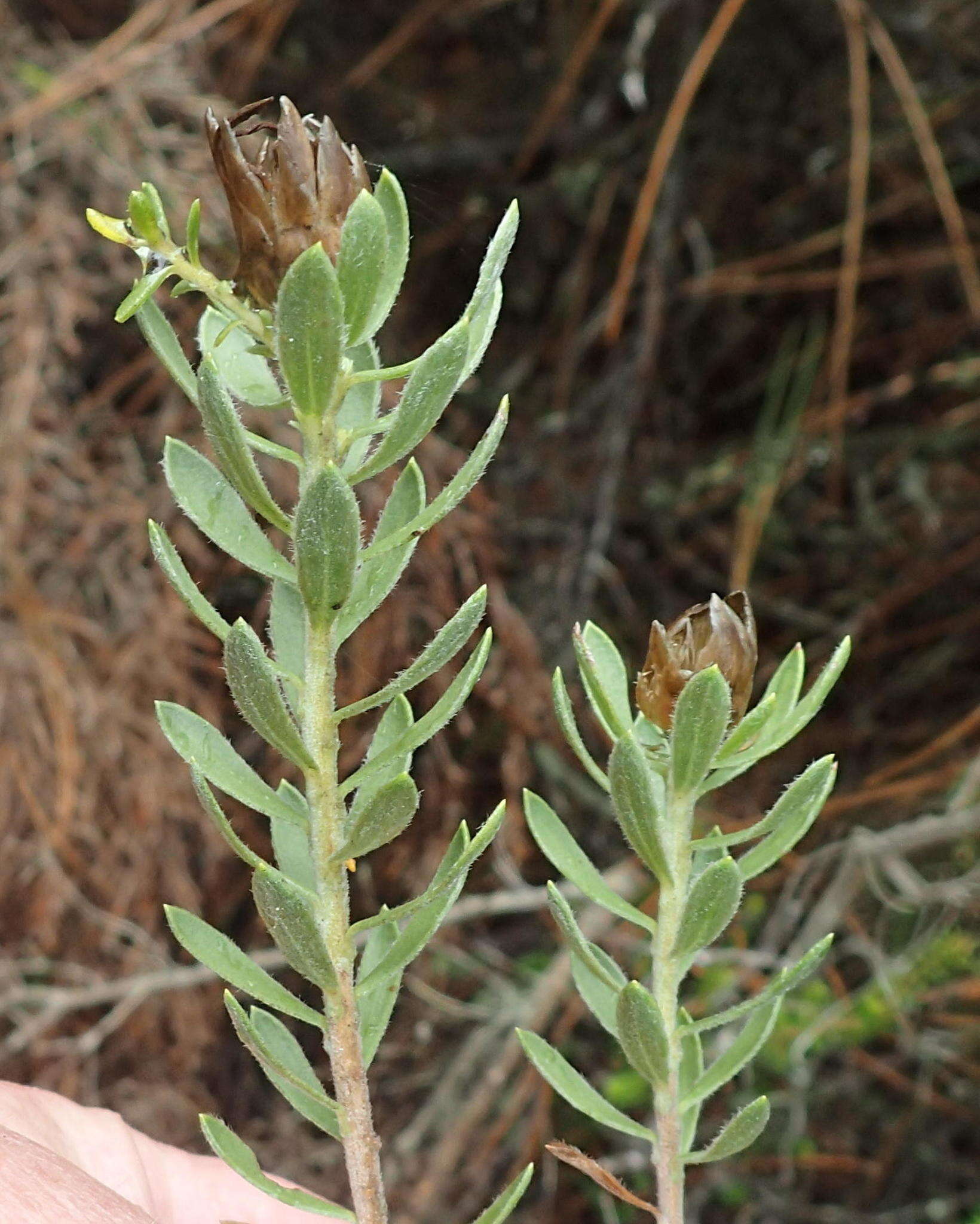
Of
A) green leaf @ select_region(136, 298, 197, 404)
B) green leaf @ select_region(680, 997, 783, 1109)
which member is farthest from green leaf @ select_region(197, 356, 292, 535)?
green leaf @ select_region(680, 997, 783, 1109)

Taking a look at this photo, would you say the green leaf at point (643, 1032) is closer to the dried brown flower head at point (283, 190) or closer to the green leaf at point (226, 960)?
the green leaf at point (226, 960)

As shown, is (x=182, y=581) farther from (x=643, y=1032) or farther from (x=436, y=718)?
(x=643, y=1032)

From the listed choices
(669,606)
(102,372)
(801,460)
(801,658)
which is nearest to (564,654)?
(669,606)

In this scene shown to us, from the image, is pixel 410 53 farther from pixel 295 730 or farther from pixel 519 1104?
pixel 295 730

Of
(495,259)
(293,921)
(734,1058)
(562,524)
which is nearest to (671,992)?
(734,1058)

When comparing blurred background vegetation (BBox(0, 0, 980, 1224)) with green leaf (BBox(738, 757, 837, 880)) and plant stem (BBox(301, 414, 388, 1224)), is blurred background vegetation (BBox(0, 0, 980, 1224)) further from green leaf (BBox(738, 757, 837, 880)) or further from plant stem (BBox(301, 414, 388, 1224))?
plant stem (BBox(301, 414, 388, 1224))

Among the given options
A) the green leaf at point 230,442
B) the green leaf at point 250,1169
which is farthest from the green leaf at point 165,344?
the green leaf at point 250,1169
